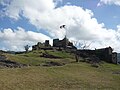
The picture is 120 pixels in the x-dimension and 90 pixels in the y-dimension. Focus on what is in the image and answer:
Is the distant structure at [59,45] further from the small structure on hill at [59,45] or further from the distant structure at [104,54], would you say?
the distant structure at [104,54]

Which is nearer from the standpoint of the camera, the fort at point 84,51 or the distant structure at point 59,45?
the fort at point 84,51

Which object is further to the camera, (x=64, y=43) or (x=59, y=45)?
(x=59, y=45)

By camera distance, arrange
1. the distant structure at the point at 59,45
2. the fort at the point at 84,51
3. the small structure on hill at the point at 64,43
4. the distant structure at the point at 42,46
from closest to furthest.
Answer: the fort at the point at 84,51 → the distant structure at the point at 42,46 → the distant structure at the point at 59,45 → the small structure on hill at the point at 64,43

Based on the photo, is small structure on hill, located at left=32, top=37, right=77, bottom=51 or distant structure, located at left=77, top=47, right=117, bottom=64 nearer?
distant structure, located at left=77, top=47, right=117, bottom=64

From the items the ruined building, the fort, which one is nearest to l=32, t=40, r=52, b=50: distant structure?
the fort

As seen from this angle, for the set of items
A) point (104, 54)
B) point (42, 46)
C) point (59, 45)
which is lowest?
point (104, 54)

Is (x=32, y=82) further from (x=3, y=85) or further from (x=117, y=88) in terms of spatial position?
(x=117, y=88)

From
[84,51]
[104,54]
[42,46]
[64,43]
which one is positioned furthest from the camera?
[42,46]

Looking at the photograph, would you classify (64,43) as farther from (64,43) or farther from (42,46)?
(42,46)

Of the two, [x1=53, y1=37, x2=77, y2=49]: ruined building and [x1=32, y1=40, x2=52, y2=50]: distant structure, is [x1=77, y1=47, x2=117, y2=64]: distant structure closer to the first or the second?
[x1=53, y1=37, x2=77, y2=49]: ruined building

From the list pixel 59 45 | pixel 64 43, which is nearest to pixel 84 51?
pixel 64 43

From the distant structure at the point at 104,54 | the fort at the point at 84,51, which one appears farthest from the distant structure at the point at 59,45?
the distant structure at the point at 104,54

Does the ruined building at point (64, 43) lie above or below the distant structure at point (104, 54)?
above

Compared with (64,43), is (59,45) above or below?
below
